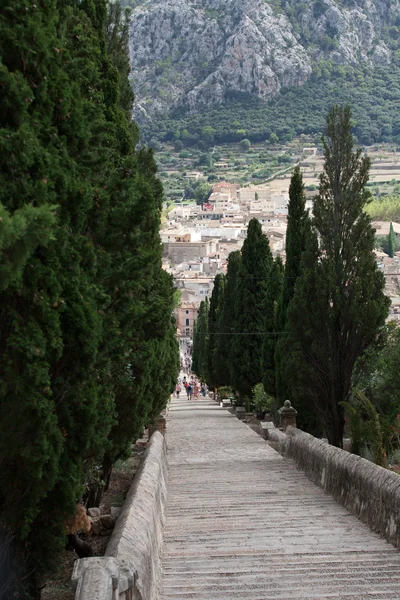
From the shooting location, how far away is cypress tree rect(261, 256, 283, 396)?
83.0 ft

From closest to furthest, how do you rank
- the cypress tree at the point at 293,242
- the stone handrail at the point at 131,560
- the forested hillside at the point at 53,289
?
the stone handrail at the point at 131,560
the forested hillside at the point at 53,289
the cypress tree at the point at 293,242

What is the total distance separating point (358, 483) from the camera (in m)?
10.1

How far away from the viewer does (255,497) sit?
12.0 meters

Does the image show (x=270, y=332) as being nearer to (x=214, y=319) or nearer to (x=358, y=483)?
(x=358, y=483)

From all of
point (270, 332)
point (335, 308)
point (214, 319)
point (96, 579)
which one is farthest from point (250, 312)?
point (96, 579)

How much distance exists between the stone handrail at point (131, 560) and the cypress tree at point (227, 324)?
78.9ft

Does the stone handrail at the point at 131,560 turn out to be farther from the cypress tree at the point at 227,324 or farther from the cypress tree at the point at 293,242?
the cypress tree at the point at 227,324

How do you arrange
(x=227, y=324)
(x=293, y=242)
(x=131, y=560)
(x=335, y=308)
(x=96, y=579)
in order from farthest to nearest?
(x=227, y=324) < (x=293, y=242) < (x=335, y=308) < (x=131, y=560) < (x=96, y=579)

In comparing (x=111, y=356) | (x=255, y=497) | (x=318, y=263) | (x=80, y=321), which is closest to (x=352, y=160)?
(x=318, y=263)

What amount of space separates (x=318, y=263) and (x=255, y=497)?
658cm

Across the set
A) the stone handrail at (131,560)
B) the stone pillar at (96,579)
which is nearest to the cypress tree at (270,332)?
the stone handrail at (131,560)

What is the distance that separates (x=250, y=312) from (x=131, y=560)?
25630 millimetres

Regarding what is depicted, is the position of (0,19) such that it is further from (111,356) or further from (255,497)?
(255,497)

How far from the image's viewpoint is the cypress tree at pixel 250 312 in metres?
30.8
